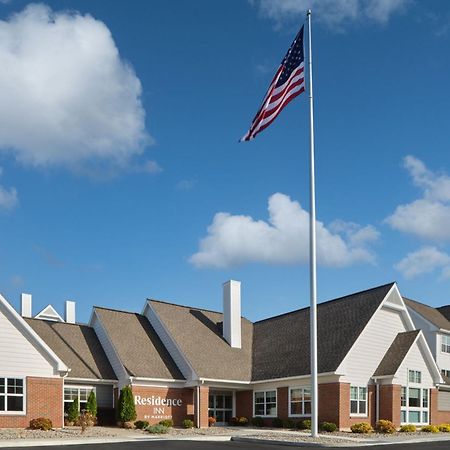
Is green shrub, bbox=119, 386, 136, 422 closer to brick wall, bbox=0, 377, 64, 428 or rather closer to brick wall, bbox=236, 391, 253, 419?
brick wall, bbox=0, 377, 64, 428

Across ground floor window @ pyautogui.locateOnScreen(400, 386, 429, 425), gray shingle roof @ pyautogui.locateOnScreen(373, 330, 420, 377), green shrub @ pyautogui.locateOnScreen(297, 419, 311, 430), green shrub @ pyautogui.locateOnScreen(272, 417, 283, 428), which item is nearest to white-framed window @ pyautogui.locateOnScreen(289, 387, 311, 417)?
green shrub @ pyautogui.locateOnScreen(272, 417, 283, 428)

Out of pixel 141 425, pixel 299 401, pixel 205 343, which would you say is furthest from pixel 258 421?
pixel 141 425

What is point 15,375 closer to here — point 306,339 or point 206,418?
point 206,418

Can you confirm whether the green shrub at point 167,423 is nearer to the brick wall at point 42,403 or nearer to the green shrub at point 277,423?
the brick wall at point 42,403

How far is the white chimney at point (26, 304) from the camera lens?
40.6 metres

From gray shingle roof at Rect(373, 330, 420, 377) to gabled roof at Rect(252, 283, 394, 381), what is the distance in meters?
2.54

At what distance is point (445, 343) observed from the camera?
147ft

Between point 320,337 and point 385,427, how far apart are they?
6325mm

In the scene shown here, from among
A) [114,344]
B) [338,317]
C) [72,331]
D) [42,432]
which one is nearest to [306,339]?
[338,317]

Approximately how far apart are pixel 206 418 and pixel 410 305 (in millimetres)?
20048

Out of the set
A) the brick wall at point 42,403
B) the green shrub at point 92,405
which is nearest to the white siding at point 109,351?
the green shrub at point 92,405

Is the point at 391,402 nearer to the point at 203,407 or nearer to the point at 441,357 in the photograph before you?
the point at 203,407

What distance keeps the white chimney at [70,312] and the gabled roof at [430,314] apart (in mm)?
24836

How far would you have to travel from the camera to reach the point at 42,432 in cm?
2620
